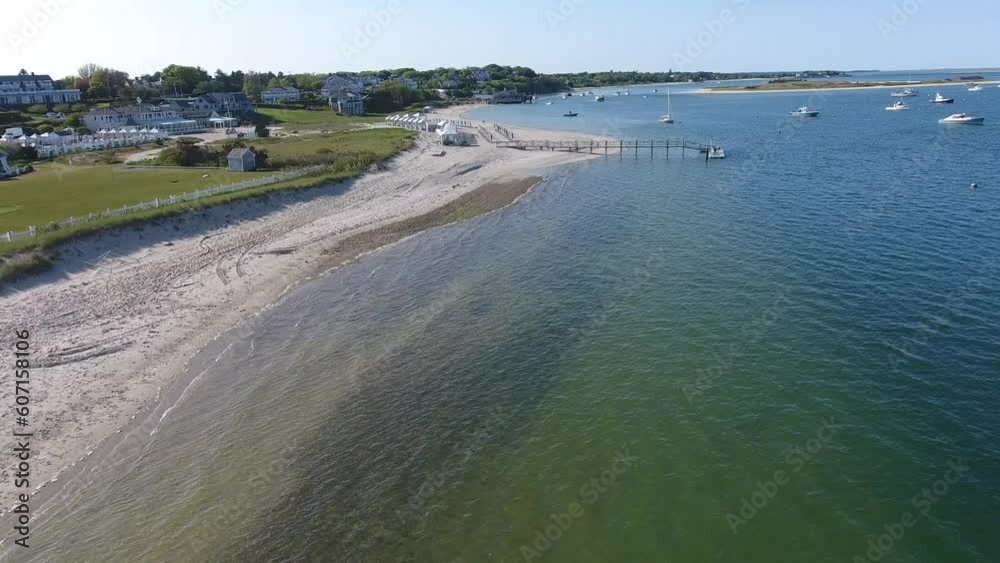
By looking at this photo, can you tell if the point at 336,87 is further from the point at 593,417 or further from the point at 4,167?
the point at 593,417

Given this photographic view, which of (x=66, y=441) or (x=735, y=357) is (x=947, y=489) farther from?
(x=66, y=441)

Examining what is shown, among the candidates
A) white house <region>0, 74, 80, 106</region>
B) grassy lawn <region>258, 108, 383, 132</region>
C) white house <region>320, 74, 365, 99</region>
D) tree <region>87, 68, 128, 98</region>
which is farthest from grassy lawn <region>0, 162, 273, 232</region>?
white house <region>320, 74, 365, 99</region>

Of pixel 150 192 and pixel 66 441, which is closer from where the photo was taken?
pixel 66 441

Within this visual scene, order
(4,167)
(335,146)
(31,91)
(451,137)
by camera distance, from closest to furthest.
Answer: (4,167) < (335,146) < (451,137) < (31,91)

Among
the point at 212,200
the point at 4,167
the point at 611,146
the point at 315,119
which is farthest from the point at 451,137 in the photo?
the point at 315,119

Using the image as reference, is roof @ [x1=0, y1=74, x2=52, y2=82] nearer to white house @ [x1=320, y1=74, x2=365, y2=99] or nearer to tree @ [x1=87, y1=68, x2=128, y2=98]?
tree @ [x1=87, y1=68, x2=128, y2=98]

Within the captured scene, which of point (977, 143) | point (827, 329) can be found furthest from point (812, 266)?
point (977, 143)

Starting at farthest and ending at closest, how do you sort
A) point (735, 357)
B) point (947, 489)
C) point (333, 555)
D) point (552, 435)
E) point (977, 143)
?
1. point (977, 143)
2. point (735, 357)
3. point (552, 435)
4. point (947, 489)
5. point (333, 555)
